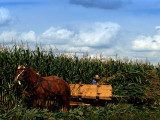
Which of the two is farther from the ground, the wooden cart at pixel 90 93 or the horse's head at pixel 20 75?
the horse's head at pixel 20 75

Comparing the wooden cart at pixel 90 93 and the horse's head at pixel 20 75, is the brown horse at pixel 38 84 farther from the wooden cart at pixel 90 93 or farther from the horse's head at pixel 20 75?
the wooden cart at pixel 90 93

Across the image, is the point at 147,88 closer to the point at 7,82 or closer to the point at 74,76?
the point at 74,76

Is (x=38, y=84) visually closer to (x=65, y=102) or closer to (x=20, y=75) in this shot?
(x=20, y=75)

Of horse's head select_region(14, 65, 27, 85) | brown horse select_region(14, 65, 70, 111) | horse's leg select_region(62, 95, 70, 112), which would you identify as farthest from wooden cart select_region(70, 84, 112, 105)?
horse's head select_region(14, 65, 27, 85)

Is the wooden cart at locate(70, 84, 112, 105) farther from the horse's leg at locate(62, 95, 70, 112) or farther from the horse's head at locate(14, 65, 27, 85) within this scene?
the horse's head at locate(14, 65, 27, 85)

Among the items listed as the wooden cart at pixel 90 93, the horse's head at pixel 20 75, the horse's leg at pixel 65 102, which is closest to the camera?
the horse's head at pixel 20 75

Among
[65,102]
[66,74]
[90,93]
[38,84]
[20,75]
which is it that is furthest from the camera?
[66,74]

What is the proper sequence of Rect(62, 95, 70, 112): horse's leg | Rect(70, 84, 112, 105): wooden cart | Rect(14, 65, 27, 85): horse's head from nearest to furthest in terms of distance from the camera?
1. Rect(14, 65, 27, 85): horse's head
2. Rect(62, 95, 70, 112): horse's leg
3. Rect(70, 84, 112, 105): wooden cart

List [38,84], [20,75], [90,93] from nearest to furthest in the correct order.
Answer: [20,75] → [38,84] → [90,93]

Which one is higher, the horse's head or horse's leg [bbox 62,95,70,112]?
the horse's head

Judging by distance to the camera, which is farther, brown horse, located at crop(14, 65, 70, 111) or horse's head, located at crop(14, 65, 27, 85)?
brown horse, located at crop(14, 65, 70, 111)

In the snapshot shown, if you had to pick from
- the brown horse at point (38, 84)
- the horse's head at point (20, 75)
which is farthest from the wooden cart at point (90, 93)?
the horse's head at point (20, 75)

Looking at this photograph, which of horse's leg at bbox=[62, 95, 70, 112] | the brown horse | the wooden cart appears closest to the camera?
the brown horse

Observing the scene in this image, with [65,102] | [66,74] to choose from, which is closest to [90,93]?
[65,102]
